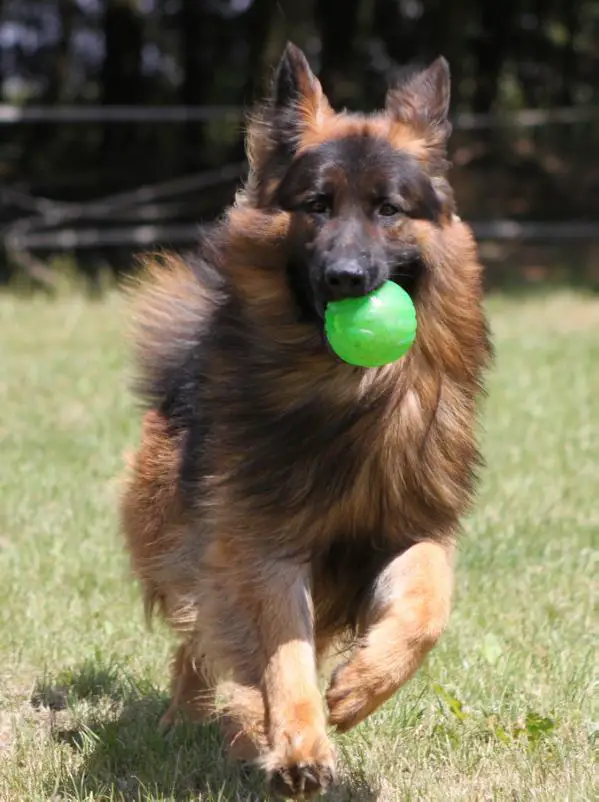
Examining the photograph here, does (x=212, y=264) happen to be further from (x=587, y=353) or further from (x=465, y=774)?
(x=587, y=353)

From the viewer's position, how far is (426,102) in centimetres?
407

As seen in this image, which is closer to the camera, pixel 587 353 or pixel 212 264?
pixel 212 264

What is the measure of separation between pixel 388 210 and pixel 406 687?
1.77m

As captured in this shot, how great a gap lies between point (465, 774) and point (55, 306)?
36.3 feet

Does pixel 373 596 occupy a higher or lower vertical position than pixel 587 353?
higher

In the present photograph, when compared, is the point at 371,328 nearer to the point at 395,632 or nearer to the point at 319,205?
the point at 319,205

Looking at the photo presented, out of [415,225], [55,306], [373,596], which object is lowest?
[55,306]

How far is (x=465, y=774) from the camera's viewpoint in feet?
12.3

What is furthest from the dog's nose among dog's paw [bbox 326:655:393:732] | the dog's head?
dog's paw [bbox 326:655:393:732]

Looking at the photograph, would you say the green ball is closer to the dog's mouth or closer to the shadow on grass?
the dog's mouth

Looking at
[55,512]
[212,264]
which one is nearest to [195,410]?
[212,264]

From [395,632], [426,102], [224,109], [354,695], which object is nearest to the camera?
[354,695]

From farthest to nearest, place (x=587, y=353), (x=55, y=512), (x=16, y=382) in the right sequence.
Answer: (x=587, y=353) → (x=16, y=382) → (x=55, y=512)

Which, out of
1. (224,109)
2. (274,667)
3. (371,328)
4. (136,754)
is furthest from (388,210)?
(224,109)
